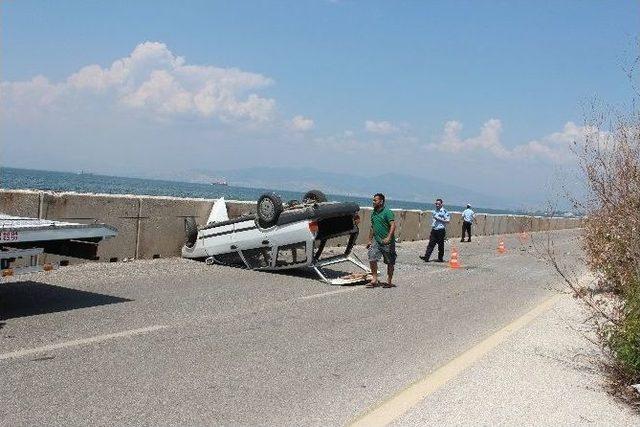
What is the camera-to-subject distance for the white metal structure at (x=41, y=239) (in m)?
7.51

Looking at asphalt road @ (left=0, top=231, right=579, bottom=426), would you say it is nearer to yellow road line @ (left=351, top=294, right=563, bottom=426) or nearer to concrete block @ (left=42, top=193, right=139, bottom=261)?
yellow road line @ (left=351, top=294, right=563, bottom=426)

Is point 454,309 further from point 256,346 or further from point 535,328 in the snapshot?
point 256,346

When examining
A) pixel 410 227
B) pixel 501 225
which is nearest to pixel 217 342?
pixel 410 227

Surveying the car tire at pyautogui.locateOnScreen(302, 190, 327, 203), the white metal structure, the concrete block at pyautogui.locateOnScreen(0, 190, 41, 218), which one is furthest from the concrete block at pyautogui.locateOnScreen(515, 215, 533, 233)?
the white metal structure

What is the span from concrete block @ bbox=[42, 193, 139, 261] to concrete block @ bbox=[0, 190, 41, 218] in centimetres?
16

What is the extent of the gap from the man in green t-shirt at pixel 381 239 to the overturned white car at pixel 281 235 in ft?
1.58

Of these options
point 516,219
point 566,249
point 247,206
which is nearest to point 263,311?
point 247,206

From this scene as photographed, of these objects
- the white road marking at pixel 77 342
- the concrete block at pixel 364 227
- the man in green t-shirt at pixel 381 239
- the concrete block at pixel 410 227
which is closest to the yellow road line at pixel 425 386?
the white road marking at pixel 77 342

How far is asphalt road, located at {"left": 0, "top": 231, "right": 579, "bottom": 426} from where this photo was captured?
495 cm

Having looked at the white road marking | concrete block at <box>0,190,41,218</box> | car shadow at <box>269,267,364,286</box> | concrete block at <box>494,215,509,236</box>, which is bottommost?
car shadow at <box>269,267,364,286</box>

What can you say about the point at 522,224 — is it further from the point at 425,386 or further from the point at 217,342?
the point at 425,386

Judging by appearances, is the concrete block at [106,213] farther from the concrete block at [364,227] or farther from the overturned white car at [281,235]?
the concrete block at [364,227]

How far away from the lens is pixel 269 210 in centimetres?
1270

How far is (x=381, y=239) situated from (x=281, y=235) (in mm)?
1929
